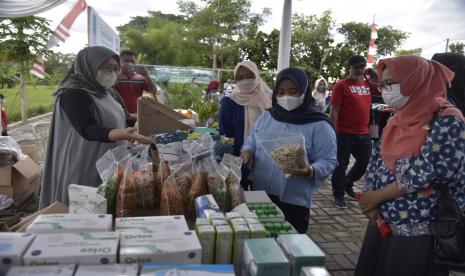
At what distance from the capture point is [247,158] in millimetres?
2285

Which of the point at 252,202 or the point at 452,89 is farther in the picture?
the point at 452,89

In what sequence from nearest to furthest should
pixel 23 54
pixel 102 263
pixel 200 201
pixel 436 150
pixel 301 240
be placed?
1. pixel 102 263
2. pixel 301 240
3. pixel 200 201
4. pixel 436 150
5. pixel 23 54

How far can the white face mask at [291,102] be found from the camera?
2170mm

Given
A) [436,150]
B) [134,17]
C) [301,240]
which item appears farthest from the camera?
[134,17]

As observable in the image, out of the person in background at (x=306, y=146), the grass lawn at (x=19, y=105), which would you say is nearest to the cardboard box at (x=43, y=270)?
the person in background at (x=306, y=146)

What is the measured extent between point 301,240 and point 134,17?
4558cm

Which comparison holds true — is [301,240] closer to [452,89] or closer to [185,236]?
[185,236]

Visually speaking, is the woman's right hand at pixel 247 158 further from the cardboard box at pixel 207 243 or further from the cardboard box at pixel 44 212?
the cardboard box at pixel 207 243

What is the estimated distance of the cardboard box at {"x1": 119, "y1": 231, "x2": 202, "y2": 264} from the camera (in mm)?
982

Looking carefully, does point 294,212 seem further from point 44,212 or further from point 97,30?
point 97,30

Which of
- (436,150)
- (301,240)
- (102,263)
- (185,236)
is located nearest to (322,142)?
→ (436,150)

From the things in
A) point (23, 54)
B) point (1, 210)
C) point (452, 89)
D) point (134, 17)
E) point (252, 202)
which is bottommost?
point (1, 210)

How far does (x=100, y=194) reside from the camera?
1.50 meters

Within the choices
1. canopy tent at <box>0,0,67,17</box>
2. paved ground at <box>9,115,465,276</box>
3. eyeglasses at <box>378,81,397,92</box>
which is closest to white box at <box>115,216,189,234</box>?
eyeglasses at <box>378,81,397,92</box>
